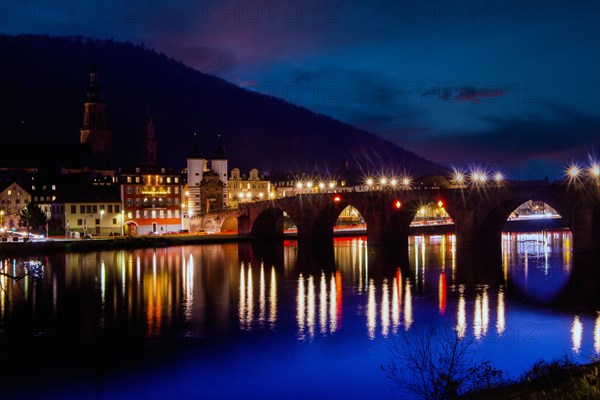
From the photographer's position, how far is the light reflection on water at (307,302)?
30.0 metres

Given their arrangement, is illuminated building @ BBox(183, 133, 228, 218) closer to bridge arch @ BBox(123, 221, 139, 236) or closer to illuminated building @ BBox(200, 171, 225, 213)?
illuminated building @ BBox(200, 171, 225, 213)

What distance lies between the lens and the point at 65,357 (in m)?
27.8

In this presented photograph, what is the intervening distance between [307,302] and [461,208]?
85.9 ft

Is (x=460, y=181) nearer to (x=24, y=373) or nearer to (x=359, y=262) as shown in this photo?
(x=359, y=262)

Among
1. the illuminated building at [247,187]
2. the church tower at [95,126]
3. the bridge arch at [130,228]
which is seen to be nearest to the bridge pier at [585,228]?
the bridge arch at [130,228]

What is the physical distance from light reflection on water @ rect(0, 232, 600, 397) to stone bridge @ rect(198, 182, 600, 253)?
9.43ft

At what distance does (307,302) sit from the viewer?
40.2 meters

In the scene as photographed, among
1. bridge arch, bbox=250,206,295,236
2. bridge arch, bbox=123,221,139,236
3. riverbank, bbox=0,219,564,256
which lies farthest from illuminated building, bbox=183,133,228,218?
bridge arch, bbox=250,206,295,236

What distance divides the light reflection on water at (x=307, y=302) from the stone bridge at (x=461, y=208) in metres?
2.87

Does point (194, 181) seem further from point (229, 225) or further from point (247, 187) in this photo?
point (247, 187)

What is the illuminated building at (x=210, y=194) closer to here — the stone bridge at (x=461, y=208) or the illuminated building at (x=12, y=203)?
the stone bridge at (x=461, y=208)

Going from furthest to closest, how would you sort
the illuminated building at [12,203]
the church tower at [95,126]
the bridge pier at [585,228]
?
the church tower at [95,126] < the illuminated building at [12,203] < the bridge pier at [585,228]

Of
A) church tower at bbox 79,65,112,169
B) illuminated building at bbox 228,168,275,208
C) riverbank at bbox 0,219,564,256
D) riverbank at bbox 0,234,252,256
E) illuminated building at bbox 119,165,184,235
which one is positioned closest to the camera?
riverbank at bbox 0,234,252,256

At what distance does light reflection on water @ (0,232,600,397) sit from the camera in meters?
30.0
